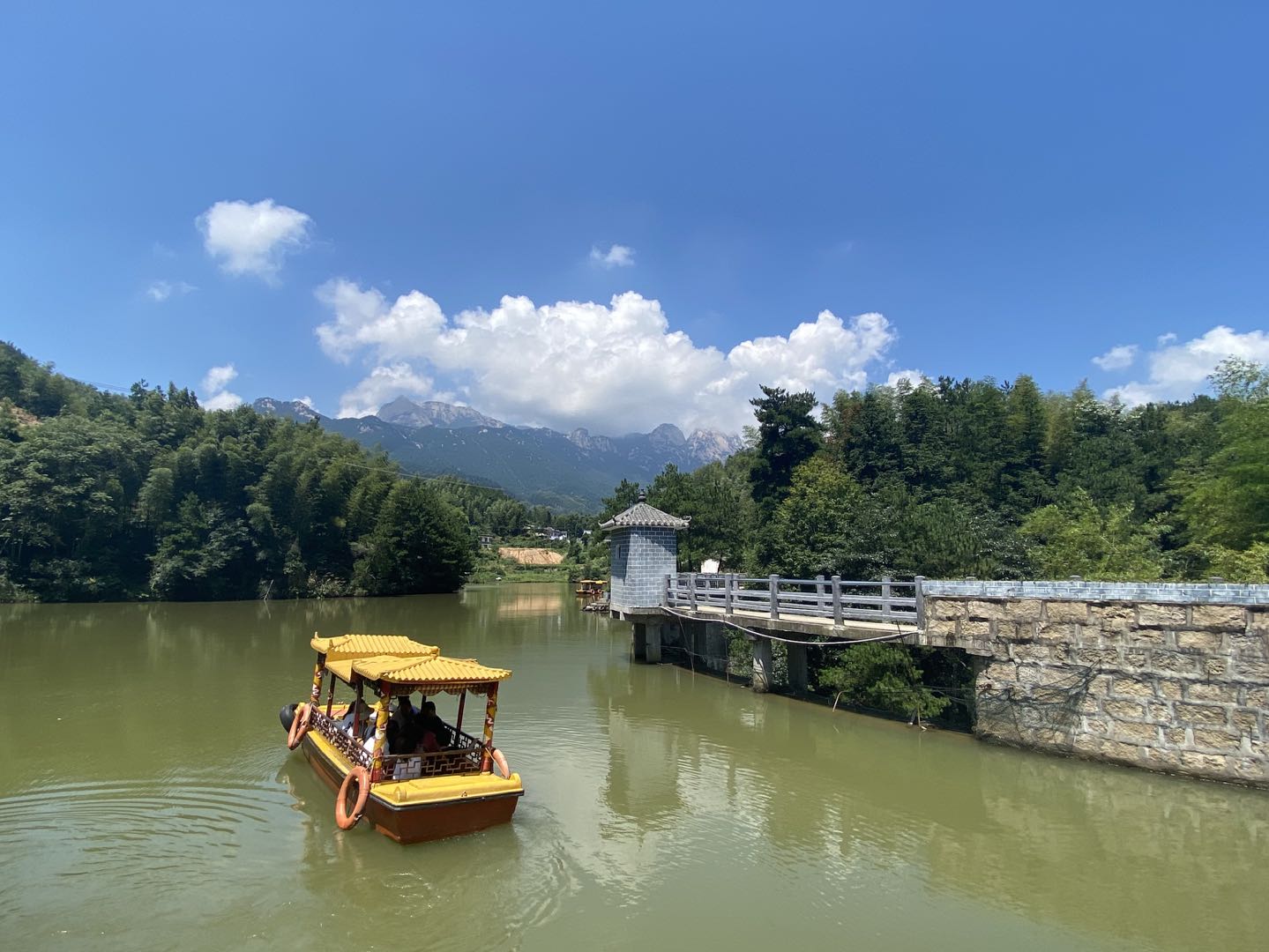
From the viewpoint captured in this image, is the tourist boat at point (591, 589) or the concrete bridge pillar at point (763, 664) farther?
the tourist boat at point (591, 589)

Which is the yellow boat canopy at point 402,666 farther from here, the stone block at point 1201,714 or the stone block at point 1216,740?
the stone block at point 1216,740

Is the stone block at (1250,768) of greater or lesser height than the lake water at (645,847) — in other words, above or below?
above

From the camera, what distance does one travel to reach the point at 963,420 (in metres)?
44.7

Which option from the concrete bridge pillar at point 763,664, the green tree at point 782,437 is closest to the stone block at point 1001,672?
the concrete bridge pillar at point 763,664

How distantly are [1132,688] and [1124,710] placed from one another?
1.38 ft

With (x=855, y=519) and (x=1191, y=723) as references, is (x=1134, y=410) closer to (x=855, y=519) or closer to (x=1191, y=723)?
(x=855, y=519)

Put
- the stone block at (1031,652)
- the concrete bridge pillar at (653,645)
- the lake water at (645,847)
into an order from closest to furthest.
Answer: the lake water at (645,847) → the stone block at (1031,652) → the concrete bridge pillar at (653,645)

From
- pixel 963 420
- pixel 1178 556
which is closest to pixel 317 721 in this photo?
pixel 1178 556

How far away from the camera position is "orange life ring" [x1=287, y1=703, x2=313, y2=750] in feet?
43.9

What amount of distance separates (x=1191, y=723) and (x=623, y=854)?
29.7 ft

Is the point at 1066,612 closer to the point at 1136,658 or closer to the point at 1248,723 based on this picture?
the point at 1136,658

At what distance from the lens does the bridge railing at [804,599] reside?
14.7 m

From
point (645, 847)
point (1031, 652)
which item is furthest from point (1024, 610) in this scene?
point (645, 847)

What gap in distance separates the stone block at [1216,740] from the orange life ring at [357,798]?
12.3m
